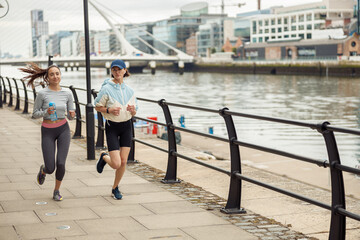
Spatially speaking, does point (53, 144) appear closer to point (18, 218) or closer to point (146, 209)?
point (18, 218)

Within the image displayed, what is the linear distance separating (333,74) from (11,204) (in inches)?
→ 3248

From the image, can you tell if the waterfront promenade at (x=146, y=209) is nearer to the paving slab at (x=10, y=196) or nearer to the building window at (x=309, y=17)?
the paving slab at (x=10, y=196)

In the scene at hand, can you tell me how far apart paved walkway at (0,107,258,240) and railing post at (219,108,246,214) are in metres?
0.22

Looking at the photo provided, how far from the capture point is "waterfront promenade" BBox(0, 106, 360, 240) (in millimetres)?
5105

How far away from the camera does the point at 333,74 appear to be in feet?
279

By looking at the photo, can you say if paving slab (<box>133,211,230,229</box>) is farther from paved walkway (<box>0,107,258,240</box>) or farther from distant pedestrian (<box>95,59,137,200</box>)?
distant pedestrian (<box>95,59,137,200</box>)

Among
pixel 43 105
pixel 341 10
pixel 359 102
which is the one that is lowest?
pixel 359 102

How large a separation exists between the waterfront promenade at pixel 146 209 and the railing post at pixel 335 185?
60cm

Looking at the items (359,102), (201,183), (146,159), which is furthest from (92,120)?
(359,102)

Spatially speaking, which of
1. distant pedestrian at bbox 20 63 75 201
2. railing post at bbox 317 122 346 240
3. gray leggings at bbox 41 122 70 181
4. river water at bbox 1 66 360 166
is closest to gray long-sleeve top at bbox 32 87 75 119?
distant pedestrian at bbox 20 63 75 201

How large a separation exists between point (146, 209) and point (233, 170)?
0.93m

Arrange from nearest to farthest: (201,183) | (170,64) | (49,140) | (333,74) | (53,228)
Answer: (53,228), (49,140), (201,183), (333,74), (170,64)

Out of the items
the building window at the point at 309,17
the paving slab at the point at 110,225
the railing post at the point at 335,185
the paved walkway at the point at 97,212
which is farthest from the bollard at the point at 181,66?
the railing post at the point at 335,185

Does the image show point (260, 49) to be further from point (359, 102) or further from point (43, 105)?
point (43, 105)
